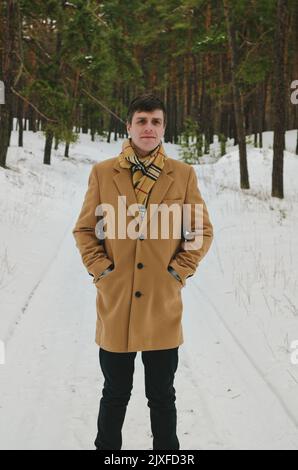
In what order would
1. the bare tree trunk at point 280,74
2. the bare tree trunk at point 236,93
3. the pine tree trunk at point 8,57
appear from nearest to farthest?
the bare tree trunk at point 280,74 < the pine tree trunk at point 8,57 < the bare tree trunk at point 236,93

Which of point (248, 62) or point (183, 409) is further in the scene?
point (248, 62)

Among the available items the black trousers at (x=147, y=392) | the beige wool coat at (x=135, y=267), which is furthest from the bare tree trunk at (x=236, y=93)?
the black trousers at (x=147, y=392)

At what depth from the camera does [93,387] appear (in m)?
3.88

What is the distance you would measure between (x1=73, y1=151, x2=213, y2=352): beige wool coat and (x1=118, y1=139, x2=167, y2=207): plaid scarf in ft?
0.11

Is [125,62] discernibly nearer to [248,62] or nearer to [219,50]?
[248,62]

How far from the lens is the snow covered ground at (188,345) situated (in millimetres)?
3314

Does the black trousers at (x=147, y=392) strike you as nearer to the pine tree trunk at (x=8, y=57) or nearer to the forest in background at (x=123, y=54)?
the forest in background at (x=123, y=54)

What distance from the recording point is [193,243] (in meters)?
2.86

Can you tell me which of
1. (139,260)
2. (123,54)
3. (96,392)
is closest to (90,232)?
(139,260)

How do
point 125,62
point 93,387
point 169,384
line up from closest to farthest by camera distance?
point 169,384
point 93,387
point 125,62

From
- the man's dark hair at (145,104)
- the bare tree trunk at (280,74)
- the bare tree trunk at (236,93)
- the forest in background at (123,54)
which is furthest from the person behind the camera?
the bare tree trunk at (236,93)

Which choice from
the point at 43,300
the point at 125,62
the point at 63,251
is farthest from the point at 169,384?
the point at 125,62

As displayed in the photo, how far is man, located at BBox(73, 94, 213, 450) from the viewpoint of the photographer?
272 cm

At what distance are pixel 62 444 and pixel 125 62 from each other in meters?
15.3
